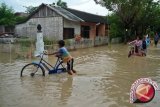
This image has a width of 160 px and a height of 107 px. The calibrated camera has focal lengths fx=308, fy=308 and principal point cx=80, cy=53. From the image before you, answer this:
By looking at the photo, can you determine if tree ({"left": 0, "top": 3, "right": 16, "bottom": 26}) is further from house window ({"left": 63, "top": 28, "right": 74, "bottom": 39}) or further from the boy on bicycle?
the boy on bicycle

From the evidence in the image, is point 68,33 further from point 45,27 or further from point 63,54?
point 63,54

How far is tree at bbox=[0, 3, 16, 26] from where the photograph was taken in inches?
1467

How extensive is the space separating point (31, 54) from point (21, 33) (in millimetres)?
16570

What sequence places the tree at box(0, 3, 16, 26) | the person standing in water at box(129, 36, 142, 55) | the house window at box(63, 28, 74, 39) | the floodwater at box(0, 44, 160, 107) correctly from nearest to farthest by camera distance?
the floodwater at box(0, 44, 160, 107) → the person standing in water at box(129, 36, 142, 55) → the house window at box(63, 28, 74, 39) → the tree at box(0, 3, 16, 26)

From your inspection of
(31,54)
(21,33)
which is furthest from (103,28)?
(31,54)

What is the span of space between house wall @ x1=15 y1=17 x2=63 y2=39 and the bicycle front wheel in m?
20.6

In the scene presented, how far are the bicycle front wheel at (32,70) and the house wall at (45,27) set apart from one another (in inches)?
811

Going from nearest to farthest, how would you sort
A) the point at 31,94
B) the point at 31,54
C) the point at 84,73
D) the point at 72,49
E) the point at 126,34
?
the point at 31,94 < the point at 84,73 < the point at 31,54 < the point at 72,49 < the point at 126,34

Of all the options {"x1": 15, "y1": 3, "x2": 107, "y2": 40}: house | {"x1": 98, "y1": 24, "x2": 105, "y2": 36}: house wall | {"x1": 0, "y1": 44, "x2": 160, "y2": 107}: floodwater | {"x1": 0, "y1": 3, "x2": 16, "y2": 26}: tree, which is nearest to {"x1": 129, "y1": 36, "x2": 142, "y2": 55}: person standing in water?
{"x1": 0, "y1": 44, "x2": 160, "y2": 107}: floodwater

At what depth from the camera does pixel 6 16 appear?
38.2 metres

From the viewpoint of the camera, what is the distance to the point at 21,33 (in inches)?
1395

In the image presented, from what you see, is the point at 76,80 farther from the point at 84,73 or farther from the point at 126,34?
the point at 126,34

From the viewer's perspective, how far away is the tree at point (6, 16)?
37.2 m

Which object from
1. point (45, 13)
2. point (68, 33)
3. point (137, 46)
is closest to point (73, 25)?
point (68, 33)
